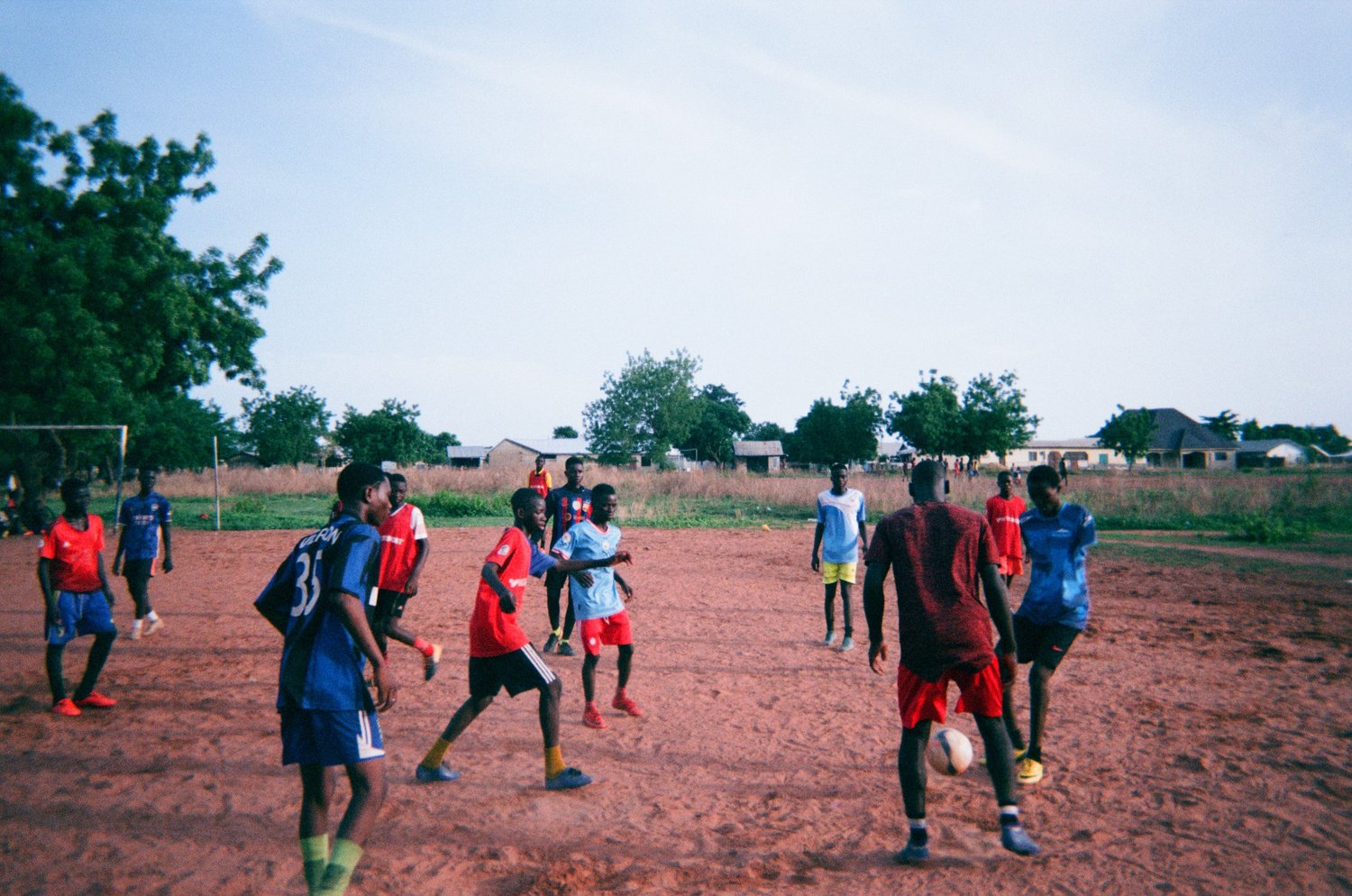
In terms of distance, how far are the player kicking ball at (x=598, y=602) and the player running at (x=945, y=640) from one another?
248 centimetres

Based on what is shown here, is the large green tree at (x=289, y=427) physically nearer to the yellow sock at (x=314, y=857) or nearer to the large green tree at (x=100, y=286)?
the large green tree at (x=100, y=286)

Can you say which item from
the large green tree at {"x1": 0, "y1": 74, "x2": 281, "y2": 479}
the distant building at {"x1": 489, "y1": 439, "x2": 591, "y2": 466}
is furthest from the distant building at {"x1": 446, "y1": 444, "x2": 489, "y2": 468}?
the large green tree at {"x1": 0, "y1": 74, "x2": 281, "y2": 479}

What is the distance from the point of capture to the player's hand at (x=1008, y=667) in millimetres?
4336

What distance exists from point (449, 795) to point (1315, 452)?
292 ft

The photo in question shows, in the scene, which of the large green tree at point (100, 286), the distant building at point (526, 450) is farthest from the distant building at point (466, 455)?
the large green tree at point (100, 286)

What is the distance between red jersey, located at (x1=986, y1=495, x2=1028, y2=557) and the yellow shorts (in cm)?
158

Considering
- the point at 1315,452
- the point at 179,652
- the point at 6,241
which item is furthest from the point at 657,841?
the point at 1315,452

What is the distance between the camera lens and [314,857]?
327cm

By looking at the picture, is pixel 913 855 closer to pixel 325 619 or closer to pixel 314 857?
pixel 314 857

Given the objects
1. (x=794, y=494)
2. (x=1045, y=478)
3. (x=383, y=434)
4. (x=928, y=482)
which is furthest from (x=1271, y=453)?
(x=928, y=482)

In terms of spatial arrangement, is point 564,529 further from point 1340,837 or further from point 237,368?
point 237,368

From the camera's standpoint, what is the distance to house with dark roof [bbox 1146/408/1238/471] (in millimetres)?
71438

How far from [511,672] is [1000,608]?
2803 mm

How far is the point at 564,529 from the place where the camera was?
8.95 m
